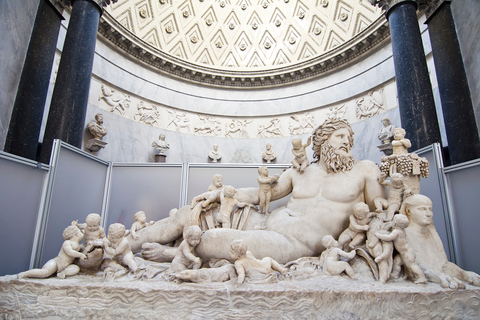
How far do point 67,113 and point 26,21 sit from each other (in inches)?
86.0

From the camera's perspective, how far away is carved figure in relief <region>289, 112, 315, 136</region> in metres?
12.1

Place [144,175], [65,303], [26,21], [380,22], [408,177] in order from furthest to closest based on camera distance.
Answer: [380,22] < [144,175] < [26,21] < [408,177] < [65,303]

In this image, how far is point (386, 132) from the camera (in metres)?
9.16

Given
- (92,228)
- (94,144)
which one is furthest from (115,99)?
(92,228)

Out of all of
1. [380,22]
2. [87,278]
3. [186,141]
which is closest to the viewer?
[87,278]

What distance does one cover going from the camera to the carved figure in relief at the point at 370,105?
33.6 ft

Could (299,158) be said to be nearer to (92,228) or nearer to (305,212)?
(305,212)

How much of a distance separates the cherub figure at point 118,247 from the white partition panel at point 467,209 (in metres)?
4.64

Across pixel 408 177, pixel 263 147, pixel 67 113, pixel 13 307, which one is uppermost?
pixel 263 147

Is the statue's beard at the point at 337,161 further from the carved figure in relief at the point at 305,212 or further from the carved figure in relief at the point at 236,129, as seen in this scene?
the carved figure in relief at the point at 236,129

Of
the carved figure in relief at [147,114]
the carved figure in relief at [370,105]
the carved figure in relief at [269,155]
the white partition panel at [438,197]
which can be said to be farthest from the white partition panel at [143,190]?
the carved figure in relief at [370,105]

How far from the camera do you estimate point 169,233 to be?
11.0ft

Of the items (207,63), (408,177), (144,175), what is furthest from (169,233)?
(207,63)

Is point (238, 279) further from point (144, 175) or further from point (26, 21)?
point (26, 21)
